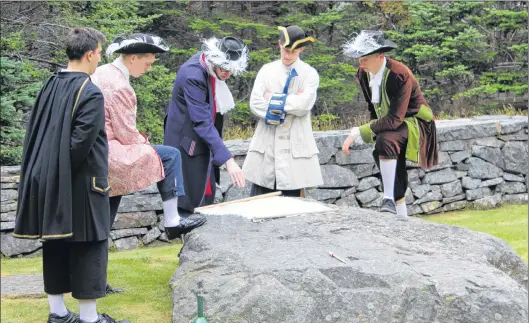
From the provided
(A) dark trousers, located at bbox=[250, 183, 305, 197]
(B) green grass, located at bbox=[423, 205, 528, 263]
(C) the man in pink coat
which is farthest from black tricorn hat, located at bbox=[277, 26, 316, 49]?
(B) green grass, located at bbox=[423, 205, 528, 263]

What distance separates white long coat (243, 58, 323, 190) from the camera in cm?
653

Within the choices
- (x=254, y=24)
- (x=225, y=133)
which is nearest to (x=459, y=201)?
(x=225, y=133)

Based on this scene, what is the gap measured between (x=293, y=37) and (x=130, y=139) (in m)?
1.93

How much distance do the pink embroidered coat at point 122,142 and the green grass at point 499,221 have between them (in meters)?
3.92

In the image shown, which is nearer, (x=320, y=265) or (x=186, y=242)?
(x=320, y=265)

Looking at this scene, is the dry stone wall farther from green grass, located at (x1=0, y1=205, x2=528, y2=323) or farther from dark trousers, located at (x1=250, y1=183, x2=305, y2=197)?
dark trousers, located at (x1=250, y1=183, x2=305, y2=197)

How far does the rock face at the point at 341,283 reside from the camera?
166 inches

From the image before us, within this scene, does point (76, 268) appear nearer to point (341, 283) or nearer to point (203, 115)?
point (341, 283)

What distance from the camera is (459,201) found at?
9.41 metres

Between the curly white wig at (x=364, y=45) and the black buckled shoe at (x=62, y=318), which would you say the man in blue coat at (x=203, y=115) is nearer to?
the curly white wig at (x=364, y=45)

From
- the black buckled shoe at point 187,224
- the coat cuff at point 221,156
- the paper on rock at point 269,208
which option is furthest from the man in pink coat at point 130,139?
the paper on rock at point 269,208

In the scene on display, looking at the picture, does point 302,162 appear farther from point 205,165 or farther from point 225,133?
point 225,133

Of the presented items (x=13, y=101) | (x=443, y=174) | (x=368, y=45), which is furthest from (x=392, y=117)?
(x=13, y=101)

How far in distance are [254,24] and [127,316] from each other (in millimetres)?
7134
